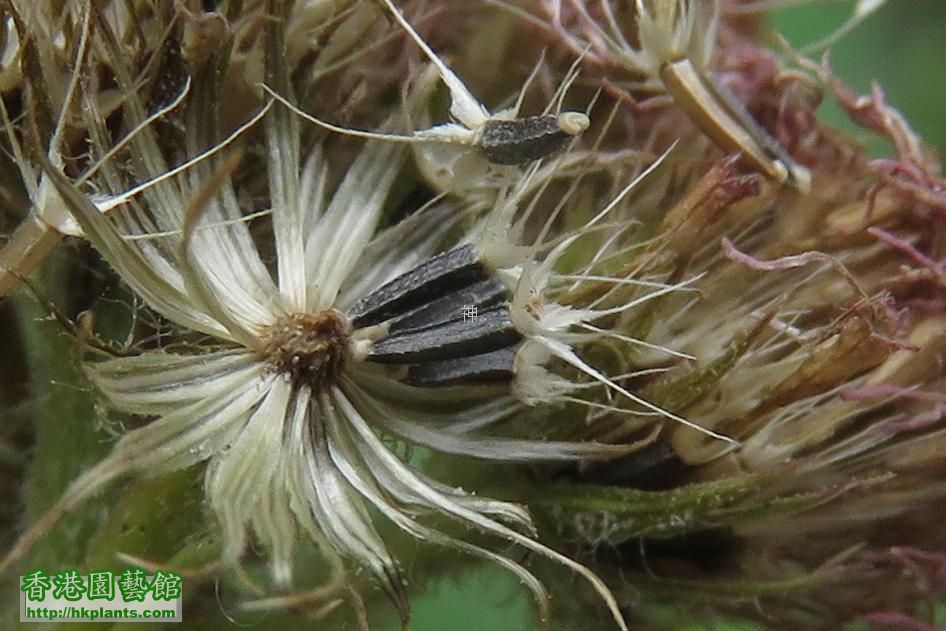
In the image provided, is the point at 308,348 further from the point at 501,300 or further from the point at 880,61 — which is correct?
the point at 880,61

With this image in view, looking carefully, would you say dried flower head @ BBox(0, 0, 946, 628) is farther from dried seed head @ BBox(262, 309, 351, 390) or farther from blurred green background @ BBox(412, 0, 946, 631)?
blurred green background @ BBox(412, 0, 946, 631)

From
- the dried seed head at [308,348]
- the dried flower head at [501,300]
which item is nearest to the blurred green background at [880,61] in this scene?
the dried flower head at [501,300]

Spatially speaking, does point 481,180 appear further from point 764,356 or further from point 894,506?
point 894,506

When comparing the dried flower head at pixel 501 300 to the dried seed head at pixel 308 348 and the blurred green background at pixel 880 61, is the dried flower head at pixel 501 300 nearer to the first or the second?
the dried seed head at pixel 308 348

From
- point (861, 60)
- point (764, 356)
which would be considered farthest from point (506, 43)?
point (861, 60)

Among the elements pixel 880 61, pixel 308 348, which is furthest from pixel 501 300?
pixel 880 61

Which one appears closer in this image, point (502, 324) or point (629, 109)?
point (502, 324)

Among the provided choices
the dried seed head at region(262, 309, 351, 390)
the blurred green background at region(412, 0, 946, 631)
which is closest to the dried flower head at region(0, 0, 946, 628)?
the dried seed head at region(262, 309, 351, 390)
